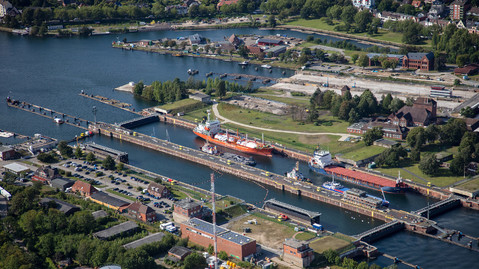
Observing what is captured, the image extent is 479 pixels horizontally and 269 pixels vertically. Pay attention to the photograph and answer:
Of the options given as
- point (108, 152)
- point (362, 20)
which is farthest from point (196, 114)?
point (362, 20)

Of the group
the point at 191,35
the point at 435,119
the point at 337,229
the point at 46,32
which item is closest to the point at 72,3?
the point at 46,32

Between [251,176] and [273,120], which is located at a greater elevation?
[273,120]

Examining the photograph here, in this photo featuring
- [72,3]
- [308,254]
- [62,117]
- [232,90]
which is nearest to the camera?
[308,254]

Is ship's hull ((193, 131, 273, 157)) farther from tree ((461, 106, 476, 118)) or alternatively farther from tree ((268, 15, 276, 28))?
tree ((268, 15, 276, 28))

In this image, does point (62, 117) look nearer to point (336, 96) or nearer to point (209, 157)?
point (209, 157)

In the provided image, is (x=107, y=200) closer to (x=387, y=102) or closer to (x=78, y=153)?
(x=78, y=153)

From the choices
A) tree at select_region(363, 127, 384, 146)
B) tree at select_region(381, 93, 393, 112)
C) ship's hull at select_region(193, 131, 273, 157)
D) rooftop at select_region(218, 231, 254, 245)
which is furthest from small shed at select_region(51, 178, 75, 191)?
tree at select_region(381, 93, 393, 112)
